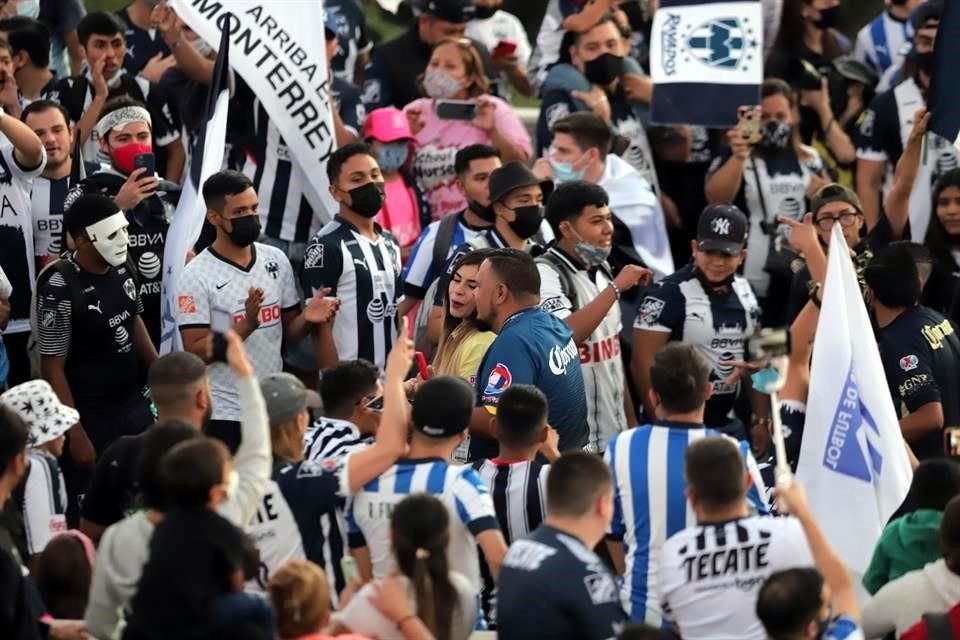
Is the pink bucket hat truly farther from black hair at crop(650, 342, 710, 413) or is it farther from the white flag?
black hair at crop(650, 342, 710, 413)

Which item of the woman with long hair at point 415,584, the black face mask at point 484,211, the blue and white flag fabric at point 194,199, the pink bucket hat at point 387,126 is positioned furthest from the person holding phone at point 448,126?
the woman with long hair at point 415,584

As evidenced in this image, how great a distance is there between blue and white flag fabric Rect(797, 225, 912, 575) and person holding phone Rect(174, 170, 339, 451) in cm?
245

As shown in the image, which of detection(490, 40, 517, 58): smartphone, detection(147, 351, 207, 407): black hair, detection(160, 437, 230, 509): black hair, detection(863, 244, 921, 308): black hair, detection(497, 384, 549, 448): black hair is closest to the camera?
detection(160, 437, 230, 509): black hair

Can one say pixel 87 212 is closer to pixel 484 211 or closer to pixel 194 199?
pixel 194 199

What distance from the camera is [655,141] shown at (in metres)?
12.9

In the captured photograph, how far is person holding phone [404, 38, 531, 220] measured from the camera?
11914mm

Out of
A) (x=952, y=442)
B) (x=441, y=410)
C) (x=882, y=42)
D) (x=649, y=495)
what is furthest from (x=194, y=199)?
(x=882, y=42)

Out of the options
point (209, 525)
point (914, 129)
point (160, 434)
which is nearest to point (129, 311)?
point (160, 434)

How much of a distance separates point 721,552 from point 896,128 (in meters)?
6.95

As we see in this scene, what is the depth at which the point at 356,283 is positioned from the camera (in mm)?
10055

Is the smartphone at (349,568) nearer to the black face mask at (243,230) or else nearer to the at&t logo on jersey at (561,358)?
the at&t logo on jersey at (561,358)

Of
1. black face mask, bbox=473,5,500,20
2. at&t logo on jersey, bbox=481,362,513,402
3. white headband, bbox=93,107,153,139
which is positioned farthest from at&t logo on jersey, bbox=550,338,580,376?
black face mask, bbox=473,5,500,20

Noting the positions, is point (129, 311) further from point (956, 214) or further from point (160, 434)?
point (956, 214)

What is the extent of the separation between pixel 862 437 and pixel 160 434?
3.11 meters
